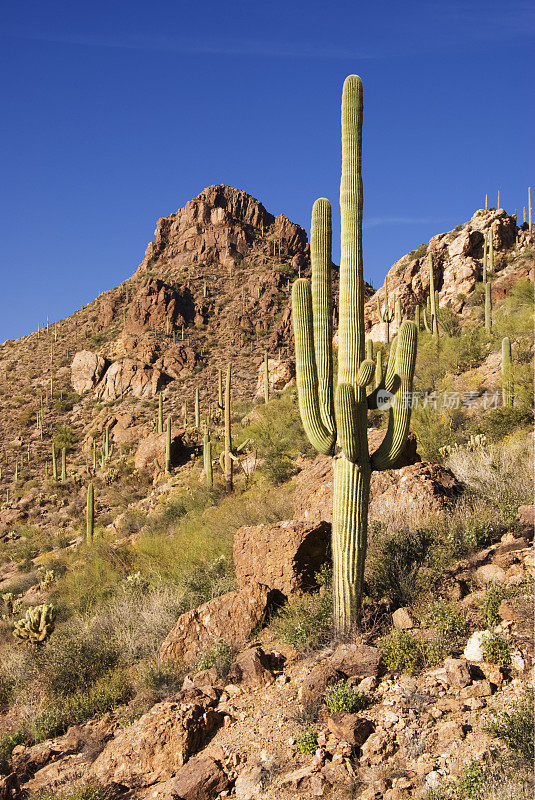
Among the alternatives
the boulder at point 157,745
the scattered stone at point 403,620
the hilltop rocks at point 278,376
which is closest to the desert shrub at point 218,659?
the boulder at point 157,745

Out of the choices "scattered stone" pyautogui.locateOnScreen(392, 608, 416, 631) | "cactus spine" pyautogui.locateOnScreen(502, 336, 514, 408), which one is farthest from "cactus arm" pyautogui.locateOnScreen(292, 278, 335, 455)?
"cactus spine" pyautogui.locateOnScreen(502, 336, 514, 408)

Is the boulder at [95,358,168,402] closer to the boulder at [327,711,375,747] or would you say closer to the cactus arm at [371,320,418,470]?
the cactus arm at [371,320,418,470]

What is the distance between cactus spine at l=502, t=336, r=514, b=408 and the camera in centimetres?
1284

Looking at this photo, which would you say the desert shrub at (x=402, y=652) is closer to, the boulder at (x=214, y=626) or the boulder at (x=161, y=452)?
the boulder at (x=214, y=626)

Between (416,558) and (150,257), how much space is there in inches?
2621

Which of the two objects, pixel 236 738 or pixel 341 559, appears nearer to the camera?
pixel 236 738

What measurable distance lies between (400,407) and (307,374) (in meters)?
1.16

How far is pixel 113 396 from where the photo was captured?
46.4 m

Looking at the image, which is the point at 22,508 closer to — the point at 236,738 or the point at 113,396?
the point at 113,396

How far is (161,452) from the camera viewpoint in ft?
92.5

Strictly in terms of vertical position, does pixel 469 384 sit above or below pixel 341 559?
above

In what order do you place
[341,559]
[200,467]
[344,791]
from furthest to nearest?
1. [200,467]
2. [341,559]
3. [344,791]

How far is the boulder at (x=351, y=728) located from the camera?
4578mm

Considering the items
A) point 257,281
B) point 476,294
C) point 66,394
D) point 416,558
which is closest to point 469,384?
point 416,558
